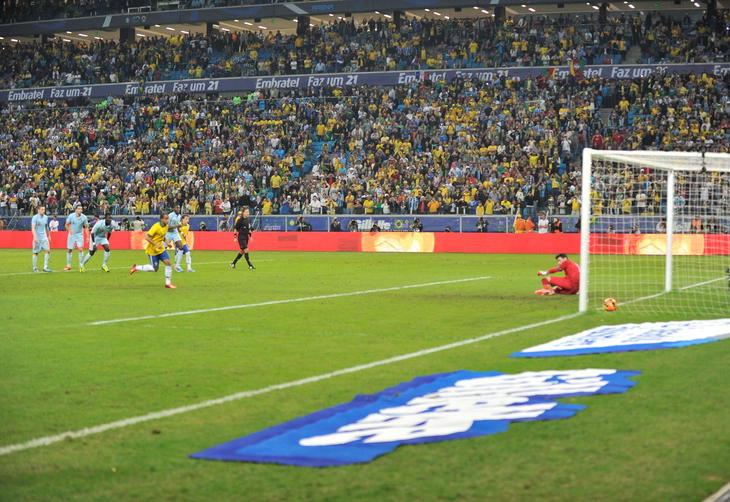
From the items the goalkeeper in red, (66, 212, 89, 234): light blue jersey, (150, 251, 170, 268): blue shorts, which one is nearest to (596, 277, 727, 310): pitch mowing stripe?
the goalkeeper in red

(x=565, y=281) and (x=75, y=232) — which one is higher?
(x=75, y=232)

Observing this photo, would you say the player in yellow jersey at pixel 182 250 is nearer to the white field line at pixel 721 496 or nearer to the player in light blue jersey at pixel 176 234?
the player in light blue jersey at pixel 176 234

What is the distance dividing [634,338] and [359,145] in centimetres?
4048

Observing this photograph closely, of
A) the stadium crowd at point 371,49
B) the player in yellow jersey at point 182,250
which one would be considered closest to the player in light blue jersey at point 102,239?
the player in yellow jersey at point 182,250

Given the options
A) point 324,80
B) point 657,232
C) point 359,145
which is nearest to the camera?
point 657,232

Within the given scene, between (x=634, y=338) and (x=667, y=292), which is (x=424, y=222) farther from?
(x=634, y=338)

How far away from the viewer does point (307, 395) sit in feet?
30.1

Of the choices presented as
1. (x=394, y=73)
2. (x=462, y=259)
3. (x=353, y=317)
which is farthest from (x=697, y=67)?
(x=353, y=317)

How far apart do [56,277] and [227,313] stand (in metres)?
12.1

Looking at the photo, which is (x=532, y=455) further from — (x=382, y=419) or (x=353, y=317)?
(x=353, y=317)

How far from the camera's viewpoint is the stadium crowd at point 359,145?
46.4m

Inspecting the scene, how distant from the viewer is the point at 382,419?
7.96 meters

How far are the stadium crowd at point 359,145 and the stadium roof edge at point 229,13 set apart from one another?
572 cm

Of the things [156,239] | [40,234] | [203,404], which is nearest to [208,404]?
[203,404]
